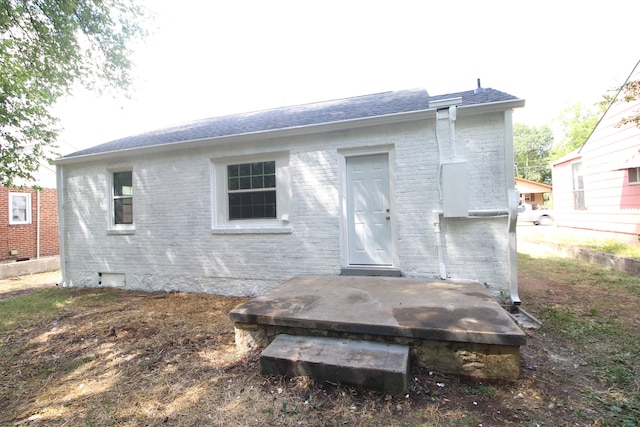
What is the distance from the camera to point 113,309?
569 centimetres

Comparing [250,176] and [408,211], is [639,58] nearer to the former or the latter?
[408,211]

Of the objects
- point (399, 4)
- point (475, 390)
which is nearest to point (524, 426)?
point (475, 390)

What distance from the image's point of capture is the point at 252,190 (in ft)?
20.6

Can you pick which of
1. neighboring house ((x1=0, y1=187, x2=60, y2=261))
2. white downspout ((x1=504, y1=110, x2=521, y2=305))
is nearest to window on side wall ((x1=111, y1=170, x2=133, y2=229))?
neighboring house ((x1=0, y1=187, x2=60, y2=261))

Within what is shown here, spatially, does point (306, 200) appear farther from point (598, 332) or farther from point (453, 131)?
point (598, 332)

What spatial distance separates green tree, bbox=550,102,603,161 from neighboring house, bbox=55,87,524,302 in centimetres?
4601

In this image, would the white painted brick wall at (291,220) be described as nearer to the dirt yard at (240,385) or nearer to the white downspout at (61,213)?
the white downspout at (61,213)

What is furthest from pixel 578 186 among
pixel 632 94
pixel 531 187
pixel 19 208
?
pixel 531 187

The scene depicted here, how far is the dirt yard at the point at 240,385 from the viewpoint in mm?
2395

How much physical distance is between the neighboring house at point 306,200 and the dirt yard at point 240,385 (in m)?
1.47

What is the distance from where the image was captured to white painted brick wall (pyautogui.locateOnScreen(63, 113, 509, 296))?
478cm

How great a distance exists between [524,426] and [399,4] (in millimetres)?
7856

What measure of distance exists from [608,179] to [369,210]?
909 cm

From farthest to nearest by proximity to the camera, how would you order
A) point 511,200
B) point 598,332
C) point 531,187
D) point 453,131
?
1. point 531,187
2. point 453,131
3. point 511,200
4. point 598,332
